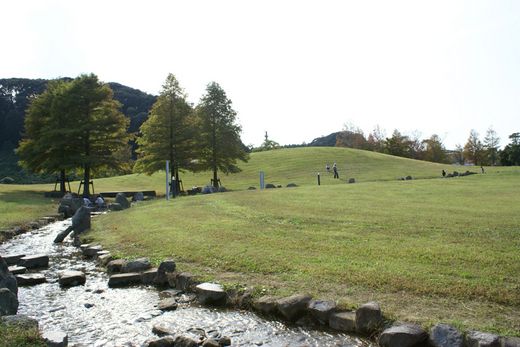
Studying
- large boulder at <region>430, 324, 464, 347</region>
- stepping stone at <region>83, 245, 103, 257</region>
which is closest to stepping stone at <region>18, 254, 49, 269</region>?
stepping stone at <region>83, 245, 103, 257</region>

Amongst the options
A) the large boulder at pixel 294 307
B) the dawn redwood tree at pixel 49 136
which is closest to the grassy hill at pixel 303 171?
the dawn redwood tree at pixel 49 136

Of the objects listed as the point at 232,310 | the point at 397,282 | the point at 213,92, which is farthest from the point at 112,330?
the point at 213,92

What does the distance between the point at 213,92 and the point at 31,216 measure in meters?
27.2

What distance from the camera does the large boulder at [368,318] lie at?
7188 mm

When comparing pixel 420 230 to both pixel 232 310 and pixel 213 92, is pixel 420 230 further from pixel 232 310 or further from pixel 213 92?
pixel 213 92

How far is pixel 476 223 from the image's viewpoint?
1475 cm

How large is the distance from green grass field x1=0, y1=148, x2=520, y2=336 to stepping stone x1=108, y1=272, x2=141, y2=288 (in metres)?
A: 1.22

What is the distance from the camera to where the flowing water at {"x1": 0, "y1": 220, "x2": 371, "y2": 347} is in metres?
7.38

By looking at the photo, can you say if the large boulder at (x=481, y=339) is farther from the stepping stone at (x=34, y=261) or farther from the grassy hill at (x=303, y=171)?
the grassy hill at (x=303, y=171)

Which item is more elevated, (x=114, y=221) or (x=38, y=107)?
(x=38, y=107)

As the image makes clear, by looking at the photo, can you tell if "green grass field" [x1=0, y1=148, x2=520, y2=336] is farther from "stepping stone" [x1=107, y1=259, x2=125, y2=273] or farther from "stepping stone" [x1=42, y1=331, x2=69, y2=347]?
"stepping stone" [x1=42, y1=331, x2=69, y2=347]

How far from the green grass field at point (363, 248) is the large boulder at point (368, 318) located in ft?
0.88

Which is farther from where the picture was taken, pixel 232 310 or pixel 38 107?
pixel 38 107

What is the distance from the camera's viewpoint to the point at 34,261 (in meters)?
13.5
